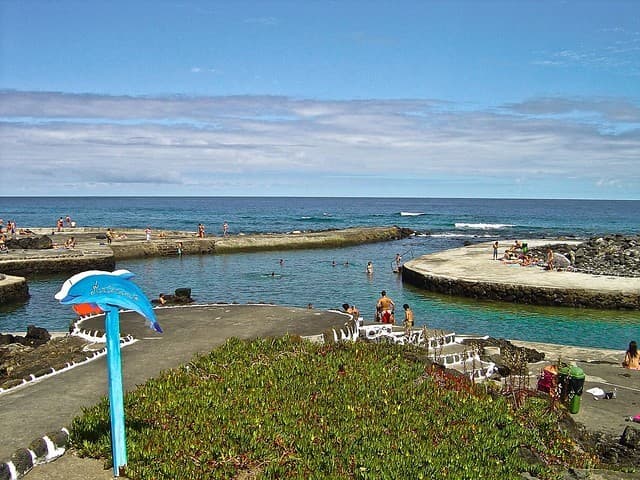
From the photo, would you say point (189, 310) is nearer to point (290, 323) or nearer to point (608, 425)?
point (290, 323)

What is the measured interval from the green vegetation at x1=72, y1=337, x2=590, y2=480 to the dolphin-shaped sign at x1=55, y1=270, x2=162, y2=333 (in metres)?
2.24

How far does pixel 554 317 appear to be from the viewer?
29875 millimetres

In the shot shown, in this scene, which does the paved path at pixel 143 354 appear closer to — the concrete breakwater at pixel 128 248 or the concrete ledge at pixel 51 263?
the concrete breakwater at pixel 128 248

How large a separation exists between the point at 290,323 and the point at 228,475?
30.5ft

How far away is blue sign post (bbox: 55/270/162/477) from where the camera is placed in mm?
7418

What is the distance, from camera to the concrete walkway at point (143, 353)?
989 cm

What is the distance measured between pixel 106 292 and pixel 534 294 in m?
29.5

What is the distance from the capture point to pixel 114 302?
7641 mm

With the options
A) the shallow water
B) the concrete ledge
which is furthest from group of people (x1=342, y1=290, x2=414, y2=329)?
the concrete ledge

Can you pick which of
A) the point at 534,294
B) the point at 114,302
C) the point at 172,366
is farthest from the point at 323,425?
the point at 534,294

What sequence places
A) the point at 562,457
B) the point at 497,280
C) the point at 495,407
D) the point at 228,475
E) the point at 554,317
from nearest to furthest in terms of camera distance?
1. the point at 228,475
2. the point at 562,457
3. the point at 495,407
4. the point at 554,317
5. the point at 497,280

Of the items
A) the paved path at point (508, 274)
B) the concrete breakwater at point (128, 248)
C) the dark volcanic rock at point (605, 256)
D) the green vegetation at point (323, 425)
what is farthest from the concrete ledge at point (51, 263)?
the green vegetation at point (323, 425)

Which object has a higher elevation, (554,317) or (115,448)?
(115,448)

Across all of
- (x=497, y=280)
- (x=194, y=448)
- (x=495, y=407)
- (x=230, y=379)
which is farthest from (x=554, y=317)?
(x=194, y=448)
